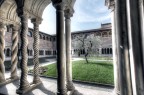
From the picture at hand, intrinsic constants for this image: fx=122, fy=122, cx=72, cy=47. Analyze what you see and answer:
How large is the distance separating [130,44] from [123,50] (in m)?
0.25

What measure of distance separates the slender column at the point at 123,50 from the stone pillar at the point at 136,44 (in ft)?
0.37

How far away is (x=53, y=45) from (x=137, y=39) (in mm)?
37096

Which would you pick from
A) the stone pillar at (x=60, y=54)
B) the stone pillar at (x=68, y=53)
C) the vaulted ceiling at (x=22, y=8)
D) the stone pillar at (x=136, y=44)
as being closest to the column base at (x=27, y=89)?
the stone pillar at (x=68, y=53)

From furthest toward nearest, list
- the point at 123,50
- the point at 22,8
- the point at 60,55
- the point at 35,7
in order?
the point at 35,7 → the point at 22,8 → the point at 60,55 → the point at 123,50

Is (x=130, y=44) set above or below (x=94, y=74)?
above

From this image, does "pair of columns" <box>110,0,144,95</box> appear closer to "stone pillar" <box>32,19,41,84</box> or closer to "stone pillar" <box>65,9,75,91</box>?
"stone pillar" <box>65,9,75,91</box>

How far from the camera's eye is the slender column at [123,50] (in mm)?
3068

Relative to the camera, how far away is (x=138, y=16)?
3.12m

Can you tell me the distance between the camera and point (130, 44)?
316 cm

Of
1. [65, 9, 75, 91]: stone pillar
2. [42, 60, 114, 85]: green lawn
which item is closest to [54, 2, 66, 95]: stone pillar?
[65, 9, 75, 91]: stone pillar

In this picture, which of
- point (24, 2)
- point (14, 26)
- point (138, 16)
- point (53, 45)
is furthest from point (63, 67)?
point (53, 45)

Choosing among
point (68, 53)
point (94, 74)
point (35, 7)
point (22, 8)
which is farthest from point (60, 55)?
point (94, 74)

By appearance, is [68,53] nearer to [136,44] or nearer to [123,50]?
[123,50]

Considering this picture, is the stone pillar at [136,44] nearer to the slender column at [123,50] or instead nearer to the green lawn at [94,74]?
the slender column at [123,50]
